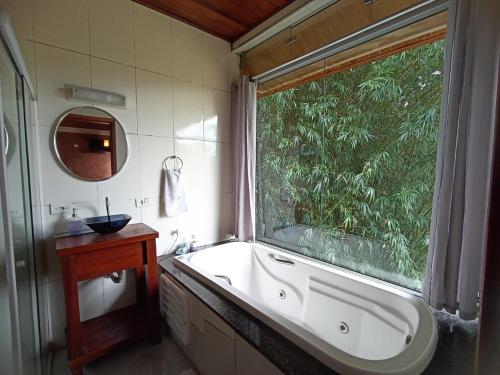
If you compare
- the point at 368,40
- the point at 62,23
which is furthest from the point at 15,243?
the point at 368,40

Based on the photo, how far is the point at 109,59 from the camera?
1.82m

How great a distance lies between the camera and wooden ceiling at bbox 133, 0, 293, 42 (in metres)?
1.91

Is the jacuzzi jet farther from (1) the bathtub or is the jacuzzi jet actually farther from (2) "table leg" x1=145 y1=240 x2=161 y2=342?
(2) "table leg" x1=145 y1=240 x2=161 y2=342

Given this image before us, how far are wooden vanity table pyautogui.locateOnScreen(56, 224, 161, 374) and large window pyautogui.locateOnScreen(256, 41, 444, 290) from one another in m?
1.27

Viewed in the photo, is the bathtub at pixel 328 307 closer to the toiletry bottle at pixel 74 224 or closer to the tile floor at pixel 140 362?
the tile floor at pixel 140 362

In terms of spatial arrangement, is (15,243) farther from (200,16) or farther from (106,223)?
(200,16)

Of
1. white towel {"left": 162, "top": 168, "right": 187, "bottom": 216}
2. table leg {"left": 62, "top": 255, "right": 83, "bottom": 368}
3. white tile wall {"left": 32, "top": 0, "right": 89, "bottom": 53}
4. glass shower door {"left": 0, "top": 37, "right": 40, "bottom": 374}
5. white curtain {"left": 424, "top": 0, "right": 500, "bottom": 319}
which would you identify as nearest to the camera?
glass shower door {"left": 0, "top": 37, "right": 40, "bottom": 374}

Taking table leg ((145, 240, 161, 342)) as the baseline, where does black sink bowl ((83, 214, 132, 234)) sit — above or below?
above

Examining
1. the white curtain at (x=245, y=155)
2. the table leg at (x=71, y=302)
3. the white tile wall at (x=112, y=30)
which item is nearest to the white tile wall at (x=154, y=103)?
the white tile wall at (x=112, y=30)

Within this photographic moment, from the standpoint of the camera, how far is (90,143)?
5.90 feet

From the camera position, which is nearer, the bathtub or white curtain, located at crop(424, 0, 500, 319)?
the bathtub

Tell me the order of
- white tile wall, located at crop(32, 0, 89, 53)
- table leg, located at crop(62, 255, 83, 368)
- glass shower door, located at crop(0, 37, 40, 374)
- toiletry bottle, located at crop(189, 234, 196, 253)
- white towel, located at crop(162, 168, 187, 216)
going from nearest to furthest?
glass shower door, located at crop(0, 37, 40, 374)
table leg, located at crop(62, 255, 83, 368)
white tile wall, located at crop(32, 0, 89, 53)
white towel, located at crop(162, 168, 187, 216)
toiletry bottle, located at crop(189, 234, 196, 253)

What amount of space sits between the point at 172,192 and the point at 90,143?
72cm

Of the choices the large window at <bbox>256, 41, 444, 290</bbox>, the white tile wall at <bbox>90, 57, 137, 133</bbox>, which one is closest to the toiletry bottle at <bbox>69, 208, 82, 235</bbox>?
the white tile wall at <bbox>90, 57, 137, 133</bbox>
